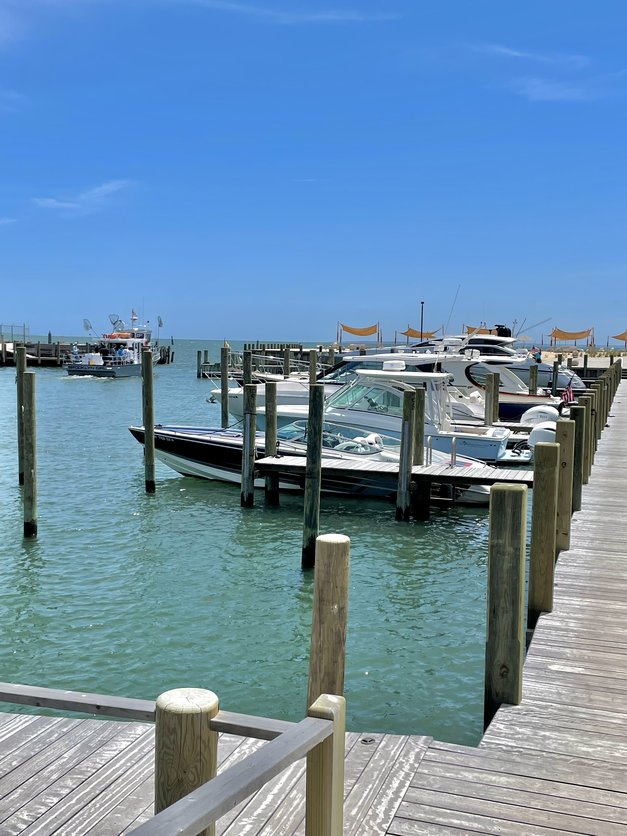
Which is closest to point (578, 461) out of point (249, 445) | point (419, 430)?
point (419, 430)

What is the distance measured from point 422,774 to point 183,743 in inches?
89.9

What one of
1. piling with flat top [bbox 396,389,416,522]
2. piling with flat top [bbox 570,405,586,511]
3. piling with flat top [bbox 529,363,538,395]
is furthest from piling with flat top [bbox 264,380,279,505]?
piling with flat top [bbox 529,363,538,395]

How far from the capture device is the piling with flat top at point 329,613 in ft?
12.3

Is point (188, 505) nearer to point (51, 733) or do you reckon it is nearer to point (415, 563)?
point (415, 563)

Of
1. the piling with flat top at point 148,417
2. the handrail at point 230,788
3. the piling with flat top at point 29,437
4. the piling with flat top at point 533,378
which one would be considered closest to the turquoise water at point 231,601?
the piling with flat top at point 148,417

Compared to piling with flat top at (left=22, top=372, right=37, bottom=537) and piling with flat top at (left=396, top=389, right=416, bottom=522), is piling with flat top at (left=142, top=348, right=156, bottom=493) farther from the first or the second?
piling with flat top at (left=396, top=389, right=416, bottom=522)

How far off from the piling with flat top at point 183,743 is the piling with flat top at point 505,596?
2.96 m

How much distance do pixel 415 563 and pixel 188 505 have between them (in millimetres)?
5564

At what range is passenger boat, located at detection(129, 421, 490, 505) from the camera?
15438 mm

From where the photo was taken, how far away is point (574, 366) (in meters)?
52.0

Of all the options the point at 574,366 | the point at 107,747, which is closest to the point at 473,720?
the point at 107,747

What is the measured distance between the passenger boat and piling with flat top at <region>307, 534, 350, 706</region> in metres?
10.6

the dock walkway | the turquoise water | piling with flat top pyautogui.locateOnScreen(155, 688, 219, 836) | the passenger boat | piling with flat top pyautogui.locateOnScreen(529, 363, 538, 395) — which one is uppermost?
piling with flat top pyautogui.locateOnScreen(155, 688, 219, 836)

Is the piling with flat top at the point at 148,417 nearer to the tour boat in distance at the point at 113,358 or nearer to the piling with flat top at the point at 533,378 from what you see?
the piling with flat top at the point at 533,378
